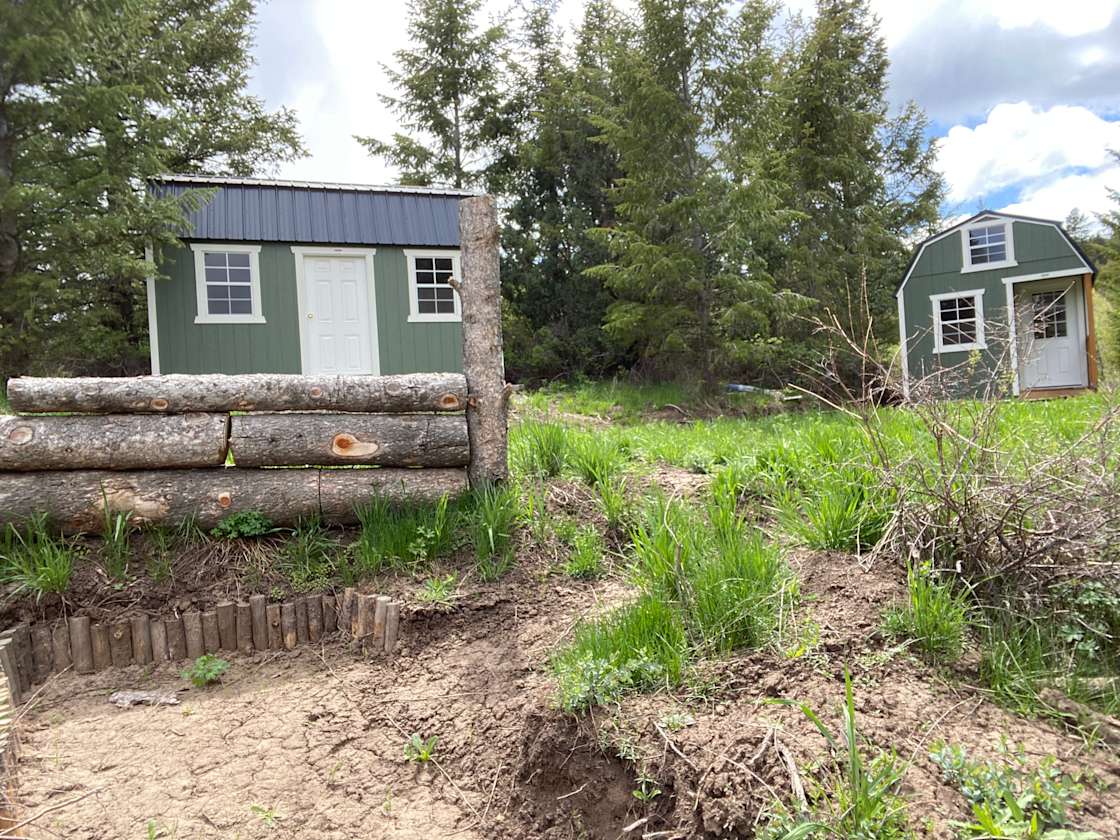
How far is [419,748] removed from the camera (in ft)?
8.90

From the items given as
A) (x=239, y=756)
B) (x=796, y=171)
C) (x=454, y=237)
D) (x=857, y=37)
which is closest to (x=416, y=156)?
(x=454, y=237)

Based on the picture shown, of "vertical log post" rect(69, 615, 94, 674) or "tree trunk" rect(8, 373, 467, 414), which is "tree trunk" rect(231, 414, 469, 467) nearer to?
"tree trunk" rect(8, 373, 467, 414)

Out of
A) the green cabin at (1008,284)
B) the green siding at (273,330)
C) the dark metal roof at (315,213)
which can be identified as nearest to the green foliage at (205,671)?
the green siding at (273,330)

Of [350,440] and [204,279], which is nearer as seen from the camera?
[350,440]

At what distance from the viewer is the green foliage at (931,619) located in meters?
2.27

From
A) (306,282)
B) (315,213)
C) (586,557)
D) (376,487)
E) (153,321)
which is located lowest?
(586,557)

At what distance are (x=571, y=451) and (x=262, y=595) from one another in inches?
79.8

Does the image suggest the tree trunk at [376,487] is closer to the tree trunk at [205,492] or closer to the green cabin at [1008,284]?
the tree trunk at [205,492]

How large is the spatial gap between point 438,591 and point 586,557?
0.77m

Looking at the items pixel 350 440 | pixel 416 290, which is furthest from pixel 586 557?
pixel 416 290

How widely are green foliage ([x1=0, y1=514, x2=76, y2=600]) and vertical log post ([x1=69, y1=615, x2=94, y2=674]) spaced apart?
218mm

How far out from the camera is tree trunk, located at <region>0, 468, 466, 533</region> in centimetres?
366

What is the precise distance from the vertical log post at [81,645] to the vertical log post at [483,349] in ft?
6.91

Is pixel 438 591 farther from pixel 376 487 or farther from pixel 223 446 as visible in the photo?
pixel 223 446
